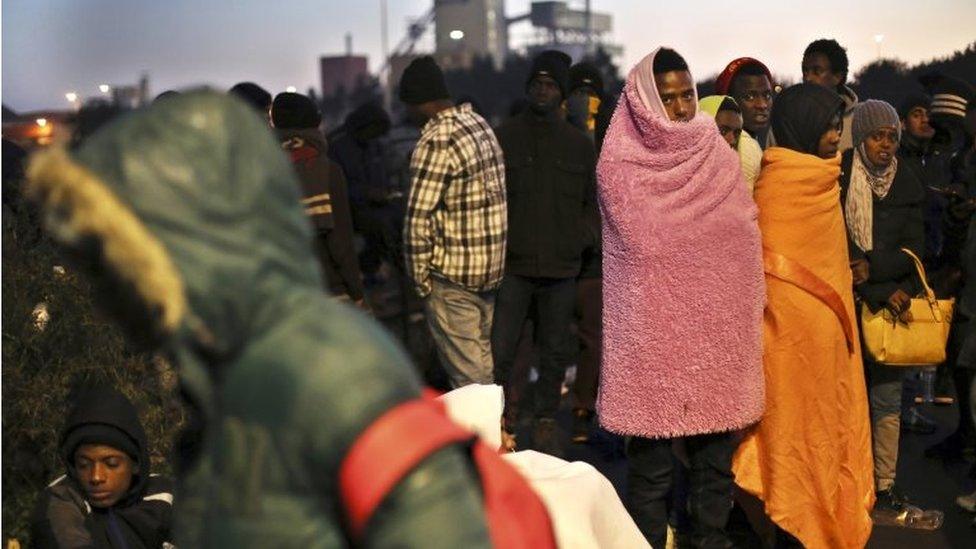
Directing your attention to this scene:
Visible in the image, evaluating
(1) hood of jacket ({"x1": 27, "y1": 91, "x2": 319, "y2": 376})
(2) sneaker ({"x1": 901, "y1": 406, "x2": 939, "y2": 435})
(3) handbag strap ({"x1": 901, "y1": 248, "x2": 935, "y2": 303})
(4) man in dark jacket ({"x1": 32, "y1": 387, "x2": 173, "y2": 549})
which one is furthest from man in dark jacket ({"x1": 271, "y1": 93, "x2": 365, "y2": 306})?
(1) hood of jacket ({"x1": 27, "y1": 91, "x2": 319, "y2": 376})

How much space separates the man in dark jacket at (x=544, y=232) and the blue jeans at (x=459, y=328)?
41 cm

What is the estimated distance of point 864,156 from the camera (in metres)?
7.34

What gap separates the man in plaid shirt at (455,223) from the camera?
7.59m

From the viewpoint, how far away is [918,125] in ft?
30.1

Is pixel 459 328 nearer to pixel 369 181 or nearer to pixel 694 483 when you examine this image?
pixel 694 483

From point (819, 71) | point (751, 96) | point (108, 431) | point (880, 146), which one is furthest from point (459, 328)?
point (108, 431)

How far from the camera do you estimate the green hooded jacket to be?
167 cm

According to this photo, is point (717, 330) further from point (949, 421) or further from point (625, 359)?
point (949, 421)

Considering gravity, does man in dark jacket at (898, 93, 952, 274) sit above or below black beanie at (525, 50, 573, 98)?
below

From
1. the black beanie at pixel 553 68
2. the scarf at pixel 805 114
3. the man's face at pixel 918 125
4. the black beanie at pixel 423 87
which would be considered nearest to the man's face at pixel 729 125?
the scarf at pixel 805 114

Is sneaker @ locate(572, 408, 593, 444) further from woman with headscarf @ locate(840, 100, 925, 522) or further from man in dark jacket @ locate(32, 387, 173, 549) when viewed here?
man in dark jacket @ locate(32, 387, 173, 549)

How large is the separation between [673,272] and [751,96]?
2037 millimetres

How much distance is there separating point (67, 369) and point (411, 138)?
710 centimetres

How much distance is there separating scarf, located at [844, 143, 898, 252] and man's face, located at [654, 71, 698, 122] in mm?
1500
